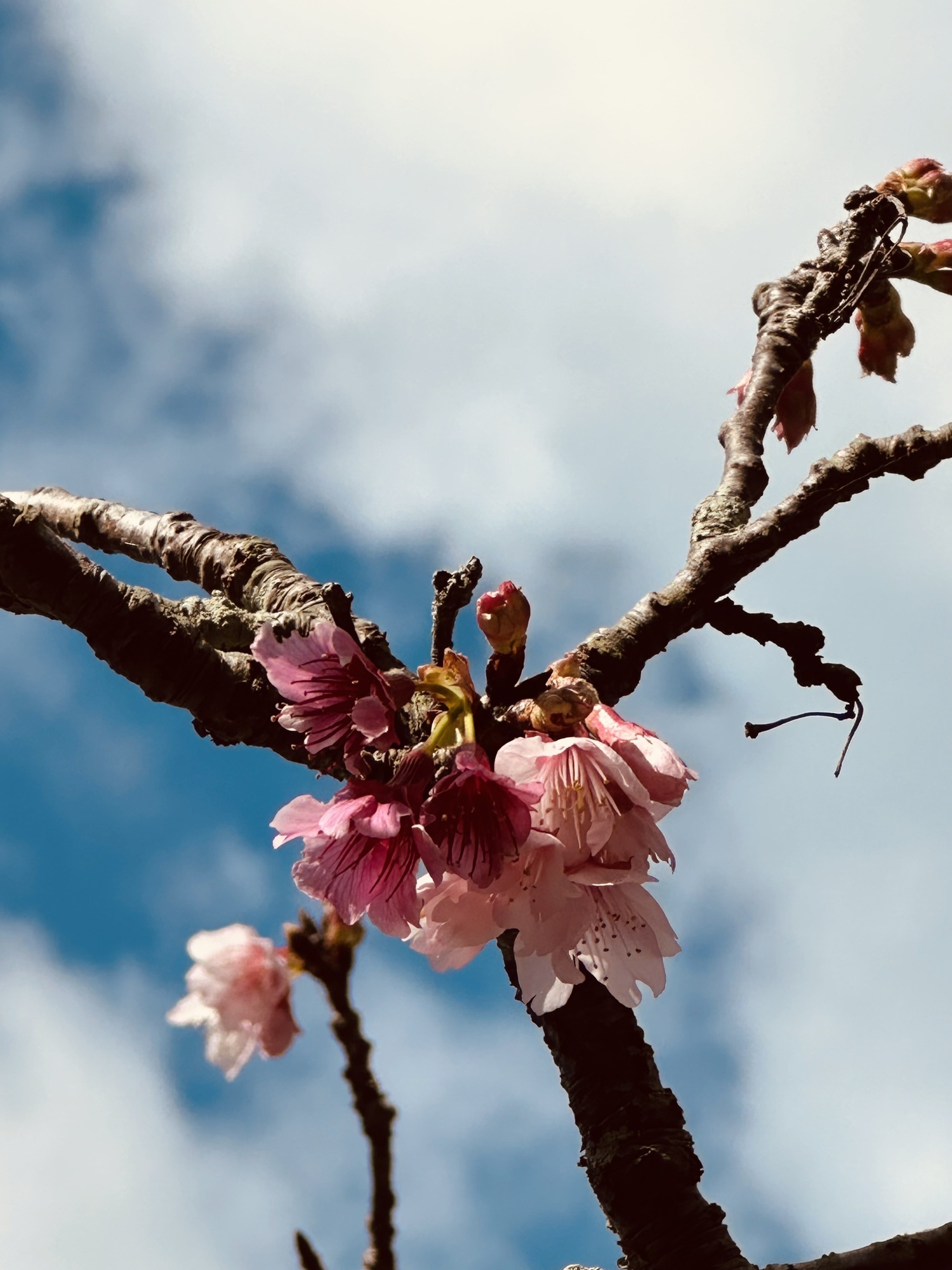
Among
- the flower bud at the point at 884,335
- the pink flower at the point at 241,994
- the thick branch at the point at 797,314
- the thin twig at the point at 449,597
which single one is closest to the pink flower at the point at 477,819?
the pink flower at the point at 241,994

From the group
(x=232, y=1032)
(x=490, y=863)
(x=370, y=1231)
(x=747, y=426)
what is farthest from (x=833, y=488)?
(x=370, y=1231)

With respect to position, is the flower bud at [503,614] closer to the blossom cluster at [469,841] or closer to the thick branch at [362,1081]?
the blossom cluster at [469,841]

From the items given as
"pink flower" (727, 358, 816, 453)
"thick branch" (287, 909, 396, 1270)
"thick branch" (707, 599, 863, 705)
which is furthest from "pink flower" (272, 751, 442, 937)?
"pink flower" (727, 358, 816, 453)

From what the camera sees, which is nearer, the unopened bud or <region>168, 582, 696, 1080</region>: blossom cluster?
<region>168, 582, 696, 1080</region>: blossom cluster

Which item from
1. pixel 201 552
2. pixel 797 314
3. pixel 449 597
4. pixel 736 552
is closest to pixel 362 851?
pixel 449 597

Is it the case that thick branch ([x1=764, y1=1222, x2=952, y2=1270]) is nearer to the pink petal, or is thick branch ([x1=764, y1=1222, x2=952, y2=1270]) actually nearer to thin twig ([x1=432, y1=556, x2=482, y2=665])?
the pink petal

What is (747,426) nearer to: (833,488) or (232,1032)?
(833,488)

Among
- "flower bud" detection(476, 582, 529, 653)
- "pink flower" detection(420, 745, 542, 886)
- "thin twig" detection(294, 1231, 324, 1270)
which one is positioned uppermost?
"flower bud" detection(476, 582, 529, 653)
